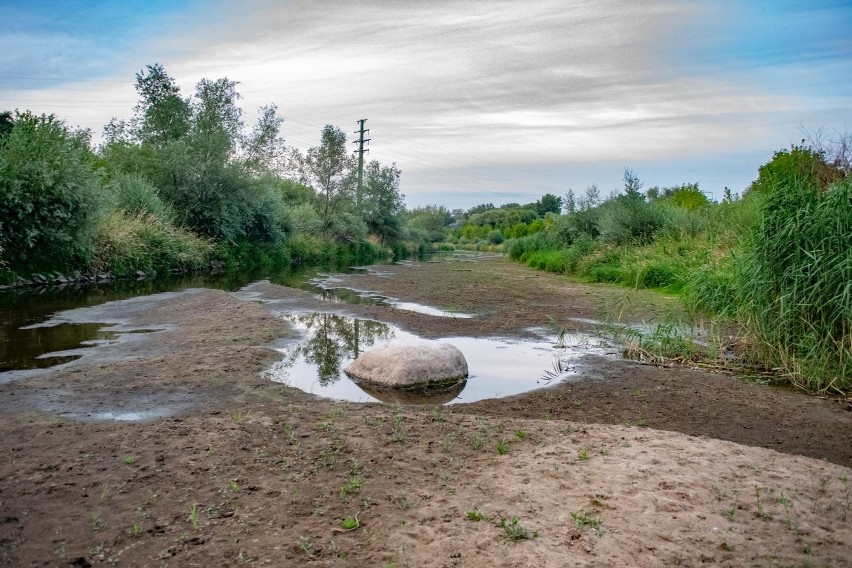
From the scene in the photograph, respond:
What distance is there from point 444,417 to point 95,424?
324 cm

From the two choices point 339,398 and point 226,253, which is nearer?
point 339,398

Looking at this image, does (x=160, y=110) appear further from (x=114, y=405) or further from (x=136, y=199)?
(x=114, y=405)

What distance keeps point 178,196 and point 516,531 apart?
3046 centimetres

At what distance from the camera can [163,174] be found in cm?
3091

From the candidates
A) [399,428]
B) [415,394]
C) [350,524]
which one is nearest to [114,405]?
[399,428]

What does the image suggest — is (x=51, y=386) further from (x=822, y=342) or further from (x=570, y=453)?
(x=822, y=342)

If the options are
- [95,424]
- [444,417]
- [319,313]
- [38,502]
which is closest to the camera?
[38,502]

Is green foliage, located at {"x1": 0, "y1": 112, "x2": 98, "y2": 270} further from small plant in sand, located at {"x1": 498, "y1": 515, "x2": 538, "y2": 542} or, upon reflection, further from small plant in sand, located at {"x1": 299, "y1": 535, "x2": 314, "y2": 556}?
small plant in sand, located at {"x1": 498, "y1": 515, "x2": 538, "y2": 542}

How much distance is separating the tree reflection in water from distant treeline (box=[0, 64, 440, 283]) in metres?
10.2

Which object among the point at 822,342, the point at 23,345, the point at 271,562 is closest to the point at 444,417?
the point at 271,562

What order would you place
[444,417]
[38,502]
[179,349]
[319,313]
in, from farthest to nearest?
1. [319,313]
2. [179,349]
3. [444,417]
4. [38,502]

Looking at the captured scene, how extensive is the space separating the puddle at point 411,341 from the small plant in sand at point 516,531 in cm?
345

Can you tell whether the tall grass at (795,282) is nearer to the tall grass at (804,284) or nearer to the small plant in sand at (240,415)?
the tall grass at (804,284)

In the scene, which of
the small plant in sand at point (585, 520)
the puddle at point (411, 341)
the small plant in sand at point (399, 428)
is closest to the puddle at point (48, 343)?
the puddle at point (411, 341)
